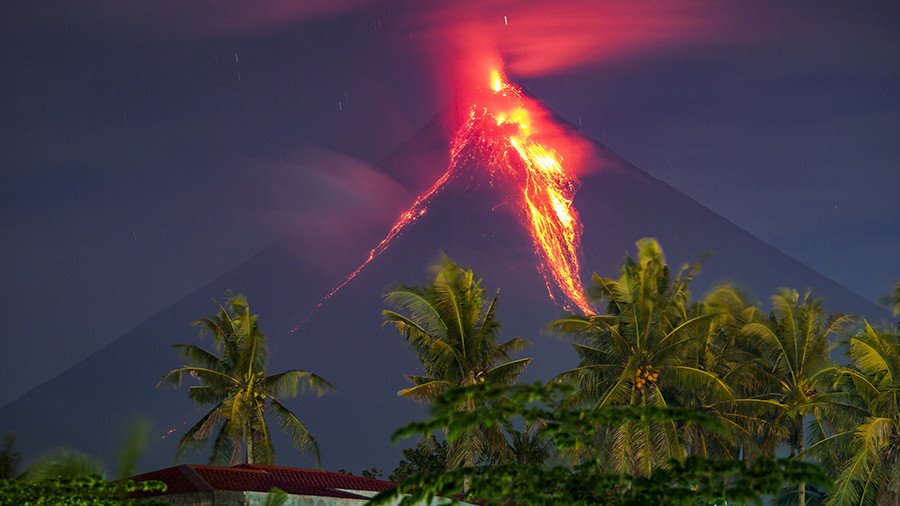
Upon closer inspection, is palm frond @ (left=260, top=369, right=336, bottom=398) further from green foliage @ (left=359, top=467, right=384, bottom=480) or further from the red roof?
the red roof

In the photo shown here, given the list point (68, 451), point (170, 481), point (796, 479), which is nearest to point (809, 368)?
point (170, 481)

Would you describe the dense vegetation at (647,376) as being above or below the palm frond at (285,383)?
below

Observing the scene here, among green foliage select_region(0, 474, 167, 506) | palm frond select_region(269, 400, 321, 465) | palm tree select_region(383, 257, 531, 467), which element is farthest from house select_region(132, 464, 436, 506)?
palm frond select_region(269, 400, 321, 465)

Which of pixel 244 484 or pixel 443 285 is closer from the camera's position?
pixel 244 484

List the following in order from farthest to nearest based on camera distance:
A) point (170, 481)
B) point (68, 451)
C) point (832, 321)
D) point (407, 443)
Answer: point (407, 443)
point (832, 321)
point (170, 481)
point (68, 451)

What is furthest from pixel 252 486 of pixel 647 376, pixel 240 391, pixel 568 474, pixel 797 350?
pixel 797 350

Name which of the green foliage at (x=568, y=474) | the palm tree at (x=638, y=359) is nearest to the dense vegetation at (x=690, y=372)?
the palm tree at (x=638, y=359)

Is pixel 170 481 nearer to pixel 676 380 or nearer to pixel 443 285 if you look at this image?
pixel 443 285

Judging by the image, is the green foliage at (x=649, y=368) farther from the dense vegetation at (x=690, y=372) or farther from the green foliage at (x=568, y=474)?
the green foliage at (x=568, y=474)
